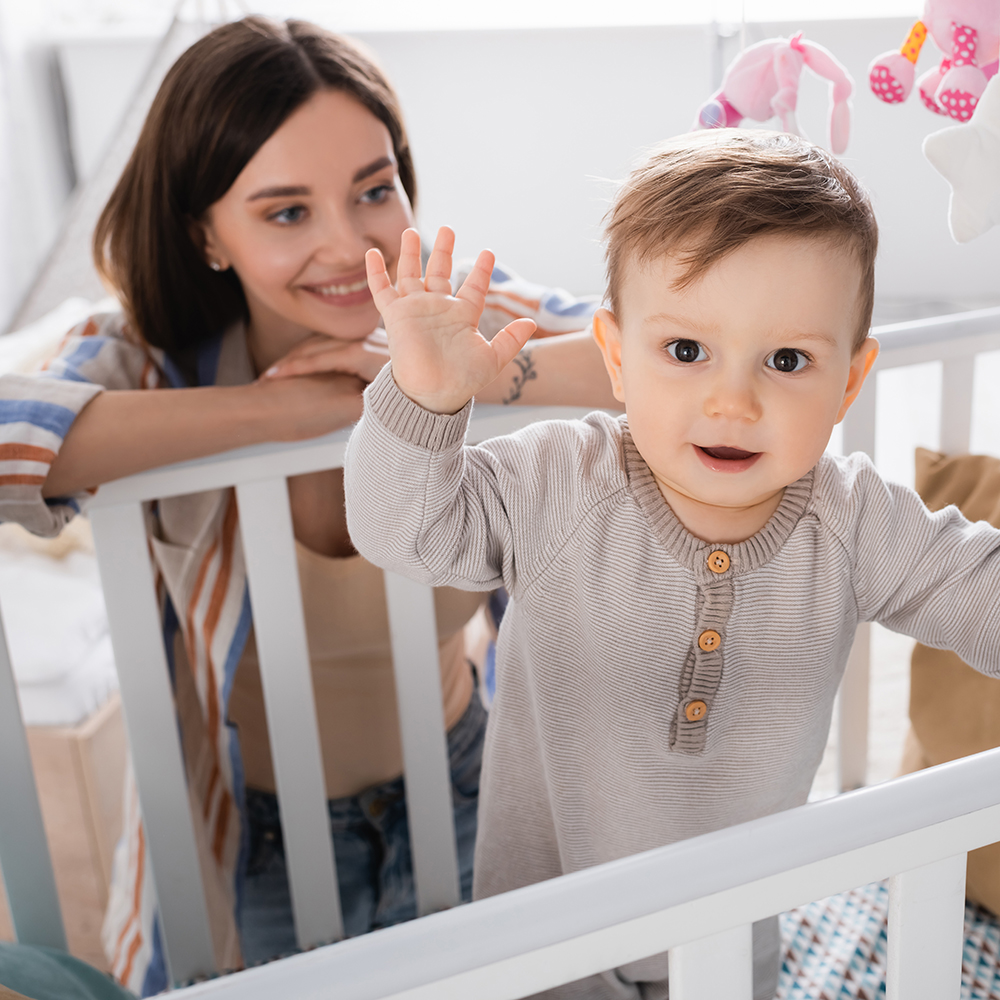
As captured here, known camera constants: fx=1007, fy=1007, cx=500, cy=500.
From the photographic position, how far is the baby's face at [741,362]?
1.79 feet

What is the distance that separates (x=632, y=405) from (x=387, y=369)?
148 millimetres

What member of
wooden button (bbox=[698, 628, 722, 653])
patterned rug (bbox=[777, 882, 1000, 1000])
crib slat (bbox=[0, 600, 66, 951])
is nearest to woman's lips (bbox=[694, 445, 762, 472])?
wooden button (bbox=[698, 628, 722, 653])

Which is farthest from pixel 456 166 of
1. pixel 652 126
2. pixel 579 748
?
pixel 579 748

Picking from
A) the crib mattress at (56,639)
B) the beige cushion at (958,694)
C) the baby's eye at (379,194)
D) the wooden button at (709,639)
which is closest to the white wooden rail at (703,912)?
the wooden button at (709,639)

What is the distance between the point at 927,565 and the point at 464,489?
12.1 inches

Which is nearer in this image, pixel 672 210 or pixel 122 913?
pixel 672 210

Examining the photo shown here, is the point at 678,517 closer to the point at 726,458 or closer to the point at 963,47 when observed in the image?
the point at 726,458

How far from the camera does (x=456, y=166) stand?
9.87 feet

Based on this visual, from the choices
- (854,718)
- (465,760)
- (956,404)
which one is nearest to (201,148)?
(465,760)

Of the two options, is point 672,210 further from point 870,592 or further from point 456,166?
point 456,166

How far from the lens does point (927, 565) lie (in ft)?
2.15

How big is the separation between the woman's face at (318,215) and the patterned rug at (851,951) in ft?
2.26

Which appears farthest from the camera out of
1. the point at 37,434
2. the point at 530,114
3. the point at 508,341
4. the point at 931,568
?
the point at 530,114

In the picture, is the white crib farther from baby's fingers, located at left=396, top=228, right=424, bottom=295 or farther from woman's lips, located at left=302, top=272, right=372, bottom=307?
baby's fingers, located at left=396, top=228, right=424, bottom=295
